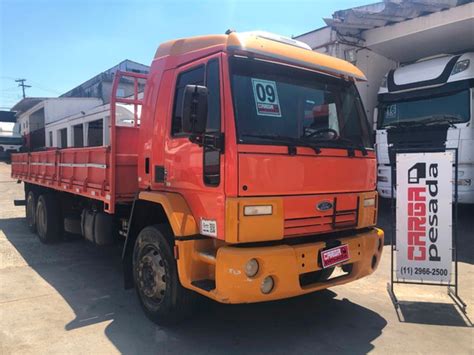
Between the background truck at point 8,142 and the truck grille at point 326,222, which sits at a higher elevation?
the background truck at point 8,142

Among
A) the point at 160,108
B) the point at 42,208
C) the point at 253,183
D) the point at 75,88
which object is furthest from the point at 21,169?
the point at 75,88

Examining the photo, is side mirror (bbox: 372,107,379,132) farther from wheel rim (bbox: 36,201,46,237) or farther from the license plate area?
wheel rim (bbox: 36,201,46,237)

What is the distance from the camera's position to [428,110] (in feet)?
29.1

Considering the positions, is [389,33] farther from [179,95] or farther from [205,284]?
[205,284]

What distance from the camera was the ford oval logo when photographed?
3766 millimetres

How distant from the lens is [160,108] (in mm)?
4324

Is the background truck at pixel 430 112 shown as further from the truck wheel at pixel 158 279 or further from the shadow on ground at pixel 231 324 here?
the truck wheel at pixel 158 279

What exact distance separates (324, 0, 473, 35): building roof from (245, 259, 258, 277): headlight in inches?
292

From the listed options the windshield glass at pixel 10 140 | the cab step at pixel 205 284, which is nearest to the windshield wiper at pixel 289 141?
the cab step at pixel 205 284

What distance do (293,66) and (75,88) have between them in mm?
38613

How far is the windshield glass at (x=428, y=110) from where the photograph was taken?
8.35 m

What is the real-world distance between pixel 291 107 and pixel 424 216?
219cm

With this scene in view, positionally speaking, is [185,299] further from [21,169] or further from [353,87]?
[21,169]

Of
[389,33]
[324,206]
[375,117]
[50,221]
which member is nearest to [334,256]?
[324,206]
